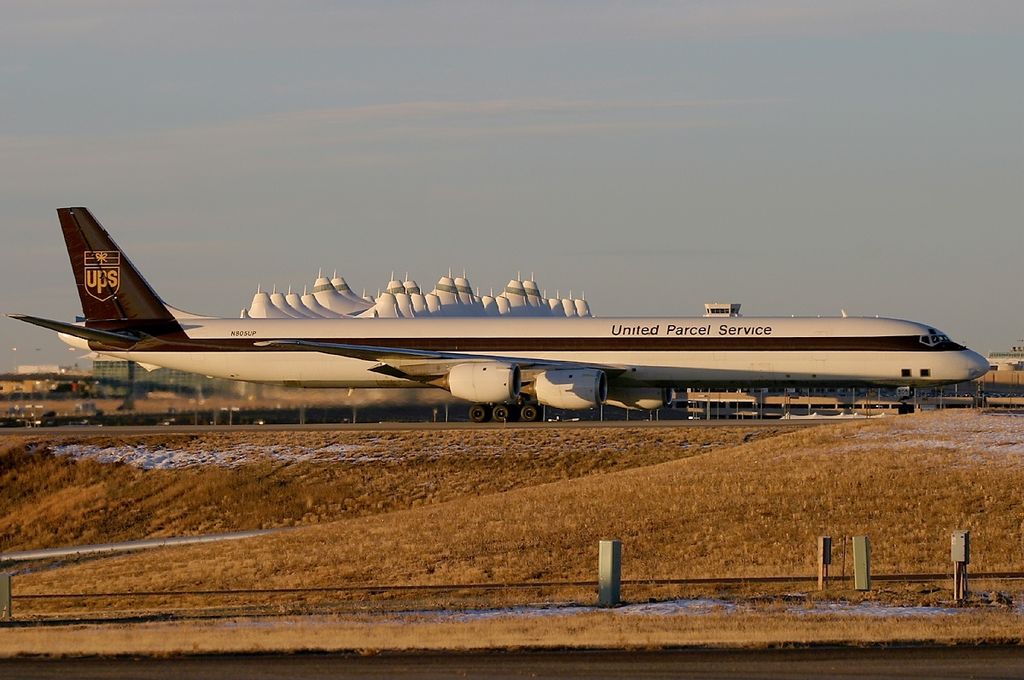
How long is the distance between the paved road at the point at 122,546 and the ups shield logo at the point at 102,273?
824 inches

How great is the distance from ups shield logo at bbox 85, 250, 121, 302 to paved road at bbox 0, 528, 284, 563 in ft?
68.7

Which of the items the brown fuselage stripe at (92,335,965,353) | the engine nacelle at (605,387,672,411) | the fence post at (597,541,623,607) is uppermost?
Answer: the brown fuselage stripe at (92,335,965,353)

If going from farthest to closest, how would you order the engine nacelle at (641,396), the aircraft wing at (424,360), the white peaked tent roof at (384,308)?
the white peaked tent roof at (384,308)
the engine nacelle at (641,396)
the aircraft wing at (424,360)

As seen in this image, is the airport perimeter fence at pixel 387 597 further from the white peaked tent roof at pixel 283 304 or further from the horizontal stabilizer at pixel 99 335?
the white peaked tent roof at pixel 283 304

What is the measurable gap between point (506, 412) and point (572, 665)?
3930 centimetres

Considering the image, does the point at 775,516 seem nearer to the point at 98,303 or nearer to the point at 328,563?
the point at 328,563

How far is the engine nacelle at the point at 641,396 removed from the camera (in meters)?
56.4

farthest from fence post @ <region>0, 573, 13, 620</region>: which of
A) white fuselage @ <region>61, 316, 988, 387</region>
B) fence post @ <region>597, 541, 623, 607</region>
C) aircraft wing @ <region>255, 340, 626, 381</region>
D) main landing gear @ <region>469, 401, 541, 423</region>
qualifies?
white fuselage @ <region>61, 316, 988, 387</region>

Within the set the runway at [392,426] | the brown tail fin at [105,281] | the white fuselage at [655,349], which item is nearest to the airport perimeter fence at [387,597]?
the runway at [392,426]

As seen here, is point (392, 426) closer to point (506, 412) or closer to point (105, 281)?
point (506, 412)

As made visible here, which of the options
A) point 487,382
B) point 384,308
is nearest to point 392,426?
point 487,382

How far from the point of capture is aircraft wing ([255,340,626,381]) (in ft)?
181

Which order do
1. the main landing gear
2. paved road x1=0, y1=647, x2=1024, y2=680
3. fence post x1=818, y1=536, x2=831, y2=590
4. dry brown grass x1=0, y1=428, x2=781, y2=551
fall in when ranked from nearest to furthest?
paved road x1=0, y1=647, x2=1024, y2=680
fence post x1=818, y1=536, x2=831, y2=590
dry brown grass x1=0, y1=428, x2=781, y2=551
the main landing gear

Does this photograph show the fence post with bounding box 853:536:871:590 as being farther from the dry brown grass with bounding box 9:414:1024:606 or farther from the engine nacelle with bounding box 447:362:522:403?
the engine nacelle with bounding box 447:362:522:403
